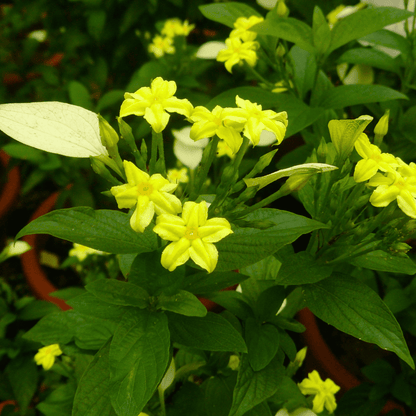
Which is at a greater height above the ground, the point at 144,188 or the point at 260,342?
the point at 144,188

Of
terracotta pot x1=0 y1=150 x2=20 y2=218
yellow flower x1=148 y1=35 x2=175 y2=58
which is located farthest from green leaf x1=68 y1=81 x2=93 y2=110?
terracotta pot x1=0 y1=150 x2=20 y2=218

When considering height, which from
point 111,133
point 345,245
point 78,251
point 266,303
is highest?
point 111,133

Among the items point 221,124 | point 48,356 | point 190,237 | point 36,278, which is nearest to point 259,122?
point 221,124

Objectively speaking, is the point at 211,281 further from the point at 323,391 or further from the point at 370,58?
the point at 370,58

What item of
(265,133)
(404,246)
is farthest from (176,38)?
(404,246)

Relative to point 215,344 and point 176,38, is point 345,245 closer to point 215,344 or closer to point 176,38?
point 215,344

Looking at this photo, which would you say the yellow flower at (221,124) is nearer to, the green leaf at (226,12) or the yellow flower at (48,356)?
the green leaf at (226,12)

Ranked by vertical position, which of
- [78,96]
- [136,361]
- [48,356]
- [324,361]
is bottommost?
[324,361]
